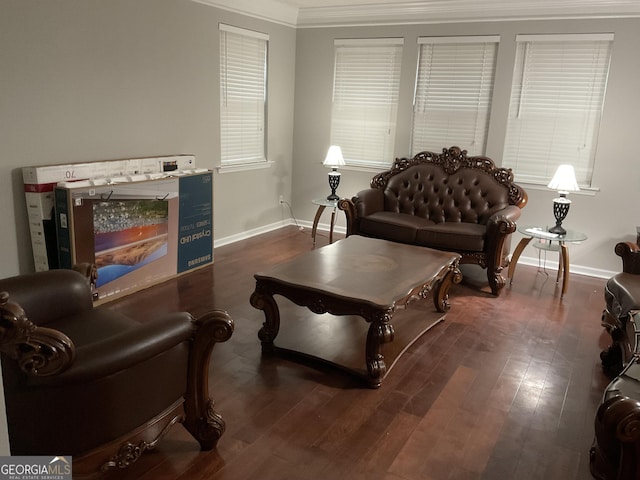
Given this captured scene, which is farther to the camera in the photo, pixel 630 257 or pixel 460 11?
pixel 460 11

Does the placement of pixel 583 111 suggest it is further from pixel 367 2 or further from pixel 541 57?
pixel 367 2

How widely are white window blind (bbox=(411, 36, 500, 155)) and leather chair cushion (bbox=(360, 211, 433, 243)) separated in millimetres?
1140

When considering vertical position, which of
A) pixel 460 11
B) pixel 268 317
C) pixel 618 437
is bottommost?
pixel 268 317

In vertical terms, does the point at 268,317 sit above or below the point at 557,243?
below

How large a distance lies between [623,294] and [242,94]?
4.14 meters

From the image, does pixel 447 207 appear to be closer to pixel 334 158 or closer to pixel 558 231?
→ pixel 558 231

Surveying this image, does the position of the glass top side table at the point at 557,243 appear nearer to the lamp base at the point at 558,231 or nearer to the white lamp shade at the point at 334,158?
the lamp base at the point at 558,231

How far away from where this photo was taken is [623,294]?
9.95ft

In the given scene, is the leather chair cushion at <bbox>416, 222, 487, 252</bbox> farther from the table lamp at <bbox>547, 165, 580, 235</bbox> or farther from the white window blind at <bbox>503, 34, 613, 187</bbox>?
the white window blind at <bbox>503, 34, 613, 187</bbox>

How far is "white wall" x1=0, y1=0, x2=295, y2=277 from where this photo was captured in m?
3.45

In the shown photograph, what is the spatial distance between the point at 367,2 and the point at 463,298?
3341mm

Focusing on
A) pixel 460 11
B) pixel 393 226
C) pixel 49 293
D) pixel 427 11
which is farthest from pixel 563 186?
pixel 49 293

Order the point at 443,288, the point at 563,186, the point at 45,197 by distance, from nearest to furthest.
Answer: the point at 45,197, the point at 443,288, the point at 563,186

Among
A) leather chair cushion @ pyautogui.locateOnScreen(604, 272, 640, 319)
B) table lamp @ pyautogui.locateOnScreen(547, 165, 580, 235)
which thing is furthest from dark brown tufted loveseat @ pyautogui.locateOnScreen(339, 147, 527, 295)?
leather chair cushion @ pyautogui.locateOnScreen(604, 272, 640, 319)
